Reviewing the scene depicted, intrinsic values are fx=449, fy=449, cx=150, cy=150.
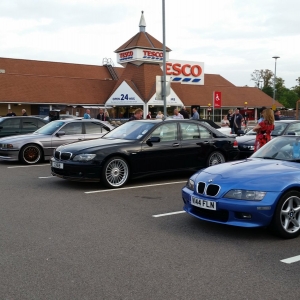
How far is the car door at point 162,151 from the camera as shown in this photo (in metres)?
9.65

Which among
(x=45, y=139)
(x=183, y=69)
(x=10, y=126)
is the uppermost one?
(x=183, y=69)

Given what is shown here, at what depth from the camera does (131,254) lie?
5039mm

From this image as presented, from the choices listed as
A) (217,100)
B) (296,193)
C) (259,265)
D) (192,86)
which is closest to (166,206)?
(296,193)

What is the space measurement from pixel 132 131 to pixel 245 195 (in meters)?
5.00

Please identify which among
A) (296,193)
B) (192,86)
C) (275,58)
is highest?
(275,58)

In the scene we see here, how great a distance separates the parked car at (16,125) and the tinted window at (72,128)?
271 cm

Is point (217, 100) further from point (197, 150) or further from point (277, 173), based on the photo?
point (277, 173)

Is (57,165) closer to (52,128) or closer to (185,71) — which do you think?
(52,128)

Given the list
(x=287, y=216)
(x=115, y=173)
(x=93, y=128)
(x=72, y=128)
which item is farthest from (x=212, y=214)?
(x=93, y=128)

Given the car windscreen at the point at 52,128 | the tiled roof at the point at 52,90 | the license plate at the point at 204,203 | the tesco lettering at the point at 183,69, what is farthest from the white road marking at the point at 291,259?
the tesco lettering at the point at 183,69

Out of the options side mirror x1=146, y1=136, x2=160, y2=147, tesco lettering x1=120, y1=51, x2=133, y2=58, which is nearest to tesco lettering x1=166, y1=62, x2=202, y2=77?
tesco lettering x1=120, y1=51, x2=133, y2=58

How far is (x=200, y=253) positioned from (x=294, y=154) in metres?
2.45

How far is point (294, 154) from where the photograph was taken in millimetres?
6641

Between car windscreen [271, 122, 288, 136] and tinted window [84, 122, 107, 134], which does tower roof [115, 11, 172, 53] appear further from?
car windscreen [271, 122, 288, 136]
